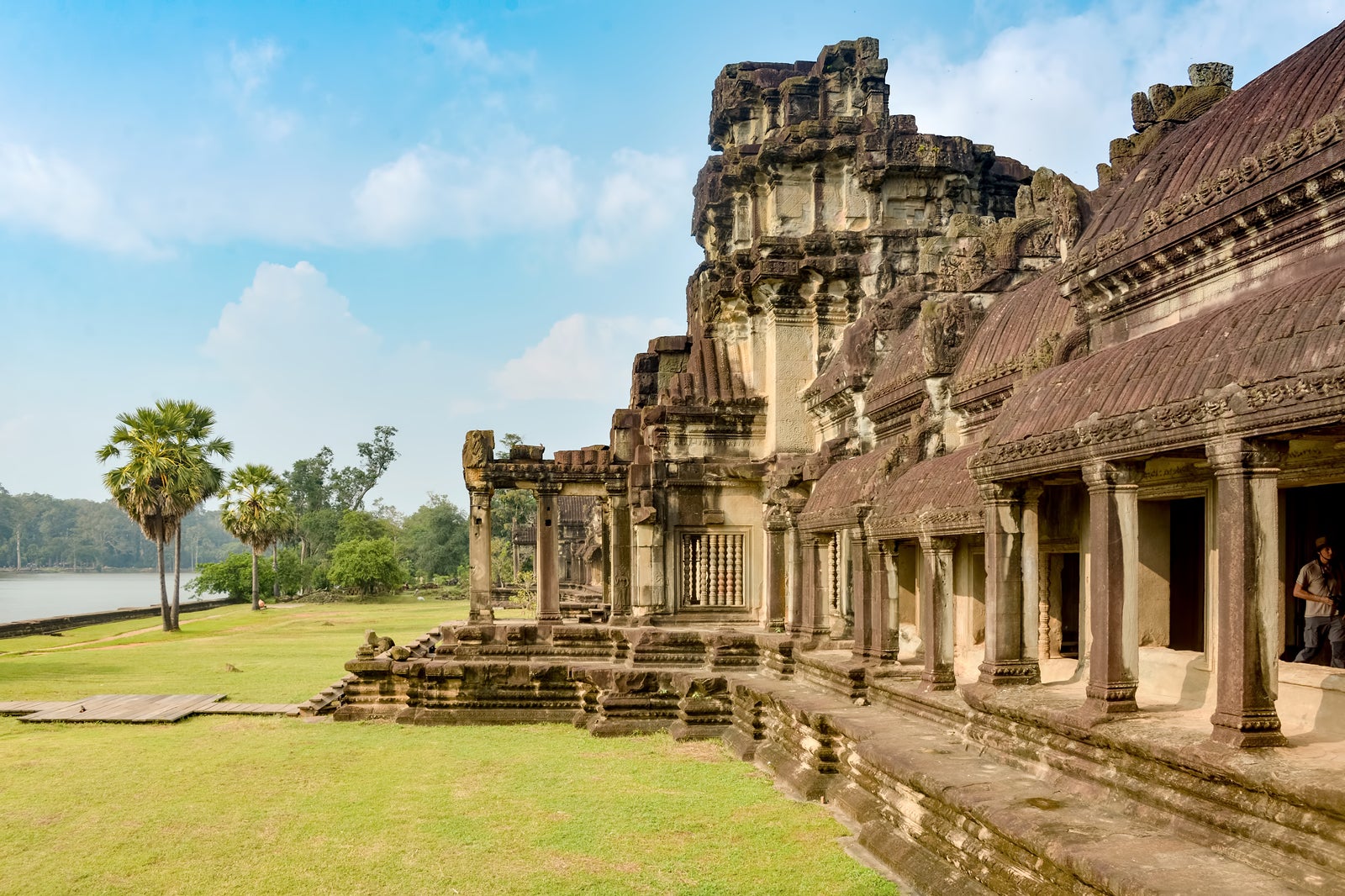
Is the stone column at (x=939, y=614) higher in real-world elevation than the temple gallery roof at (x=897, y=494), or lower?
lower

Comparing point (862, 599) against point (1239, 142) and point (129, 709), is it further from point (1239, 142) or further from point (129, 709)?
point (129, 709)

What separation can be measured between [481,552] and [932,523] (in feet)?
37.9

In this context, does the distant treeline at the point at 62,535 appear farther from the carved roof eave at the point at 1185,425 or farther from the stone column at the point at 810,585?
the carved roof eave at the point at 1185,425

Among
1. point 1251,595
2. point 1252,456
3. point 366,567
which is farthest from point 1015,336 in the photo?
point 366,567

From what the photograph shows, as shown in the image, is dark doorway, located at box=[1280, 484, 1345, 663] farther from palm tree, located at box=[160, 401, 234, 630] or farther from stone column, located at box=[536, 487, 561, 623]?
palm tree, located at box=[160, 401, 234, 630]

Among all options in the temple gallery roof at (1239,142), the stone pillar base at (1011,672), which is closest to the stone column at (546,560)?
the stone pillar base at (1011,672)

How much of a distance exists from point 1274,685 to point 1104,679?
1.33m

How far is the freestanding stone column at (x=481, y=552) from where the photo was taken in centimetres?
1952

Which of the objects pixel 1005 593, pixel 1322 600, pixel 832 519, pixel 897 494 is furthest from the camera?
pixel 832 519

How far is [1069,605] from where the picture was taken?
11773 mm

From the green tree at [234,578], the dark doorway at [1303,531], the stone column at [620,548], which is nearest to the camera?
the dark doorway at [1303,531]

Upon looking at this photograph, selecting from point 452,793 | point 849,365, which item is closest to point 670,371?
point 849,365

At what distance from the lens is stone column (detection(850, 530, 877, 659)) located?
1201 centimetres

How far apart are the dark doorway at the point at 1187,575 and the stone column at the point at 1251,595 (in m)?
3.16
